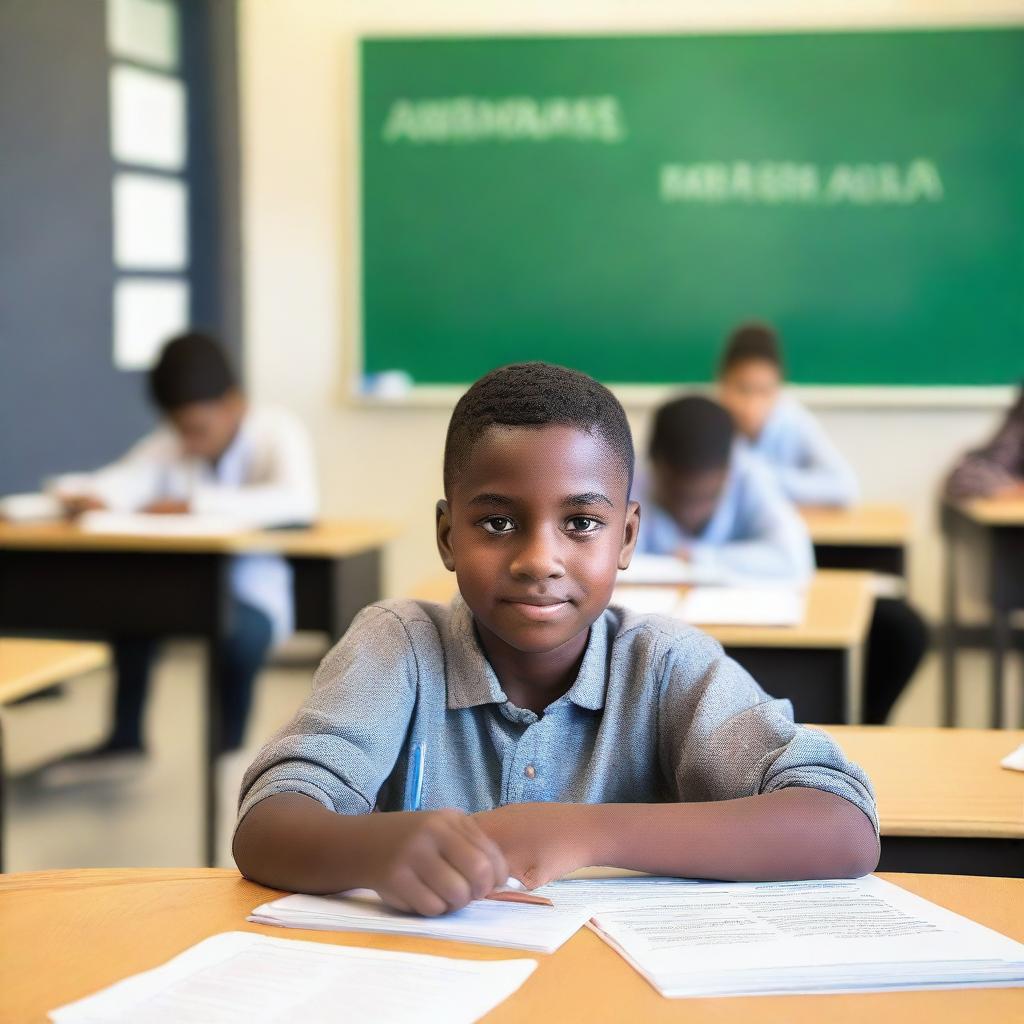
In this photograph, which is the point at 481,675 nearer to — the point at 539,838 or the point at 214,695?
the point at 539,838

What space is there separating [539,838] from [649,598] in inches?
62.8

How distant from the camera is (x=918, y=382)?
219 inches

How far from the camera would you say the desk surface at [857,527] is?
3693mm

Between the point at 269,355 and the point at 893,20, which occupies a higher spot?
the point at 893,20

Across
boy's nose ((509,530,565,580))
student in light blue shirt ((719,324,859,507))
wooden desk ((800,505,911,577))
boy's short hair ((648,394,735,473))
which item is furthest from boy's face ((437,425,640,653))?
student in light blue shirt ((719,324,859,507))

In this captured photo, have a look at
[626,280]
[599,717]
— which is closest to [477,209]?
[626,280]

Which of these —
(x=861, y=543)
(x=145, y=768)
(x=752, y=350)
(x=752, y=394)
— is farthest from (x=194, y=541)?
(x=752, y=350)

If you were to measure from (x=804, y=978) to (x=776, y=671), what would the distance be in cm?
159

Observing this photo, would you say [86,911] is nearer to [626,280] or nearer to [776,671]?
[776,671]

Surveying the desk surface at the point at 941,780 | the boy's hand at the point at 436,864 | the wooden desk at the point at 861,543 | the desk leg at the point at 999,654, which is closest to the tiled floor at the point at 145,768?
the desk leg at the point at 999,654

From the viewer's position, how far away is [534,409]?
1.24 metres

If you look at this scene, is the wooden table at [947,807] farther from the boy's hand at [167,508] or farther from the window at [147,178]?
the window at [147,178]

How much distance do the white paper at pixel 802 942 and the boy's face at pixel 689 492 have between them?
6.74 ft

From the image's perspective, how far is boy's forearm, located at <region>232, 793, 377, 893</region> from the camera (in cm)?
102
